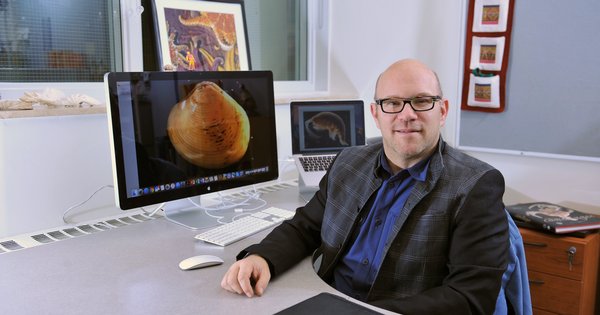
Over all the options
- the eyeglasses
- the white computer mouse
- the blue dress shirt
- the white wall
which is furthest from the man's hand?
the white wall

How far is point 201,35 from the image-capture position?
7.69 ft

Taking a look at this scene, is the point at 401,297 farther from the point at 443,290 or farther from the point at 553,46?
the point at 553,46

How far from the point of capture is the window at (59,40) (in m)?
1.88

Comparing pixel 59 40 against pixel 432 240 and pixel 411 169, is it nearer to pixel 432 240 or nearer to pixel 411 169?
pixel 411 169

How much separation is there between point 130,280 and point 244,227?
0.46 meters

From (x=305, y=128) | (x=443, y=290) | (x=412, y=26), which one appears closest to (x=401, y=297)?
(x=443, y=290)

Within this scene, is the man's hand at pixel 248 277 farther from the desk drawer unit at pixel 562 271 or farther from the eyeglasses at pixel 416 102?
the desk drawer unit at pixel 562 271

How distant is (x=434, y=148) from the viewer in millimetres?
1386

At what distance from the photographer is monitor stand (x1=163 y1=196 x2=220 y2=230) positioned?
5.55 ft

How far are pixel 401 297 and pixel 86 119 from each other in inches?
46.0

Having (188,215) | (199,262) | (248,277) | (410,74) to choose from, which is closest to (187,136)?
(188,215)

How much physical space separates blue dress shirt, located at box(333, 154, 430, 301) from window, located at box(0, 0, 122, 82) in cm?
129

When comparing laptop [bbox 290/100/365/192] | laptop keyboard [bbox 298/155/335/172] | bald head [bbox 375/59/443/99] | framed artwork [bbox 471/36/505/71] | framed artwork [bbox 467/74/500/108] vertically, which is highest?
framed artwork [bbox 471/36/505/71]

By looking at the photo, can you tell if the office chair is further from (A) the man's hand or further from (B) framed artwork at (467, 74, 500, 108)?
(B) framed artwork at (467, 74, 500, 108)
